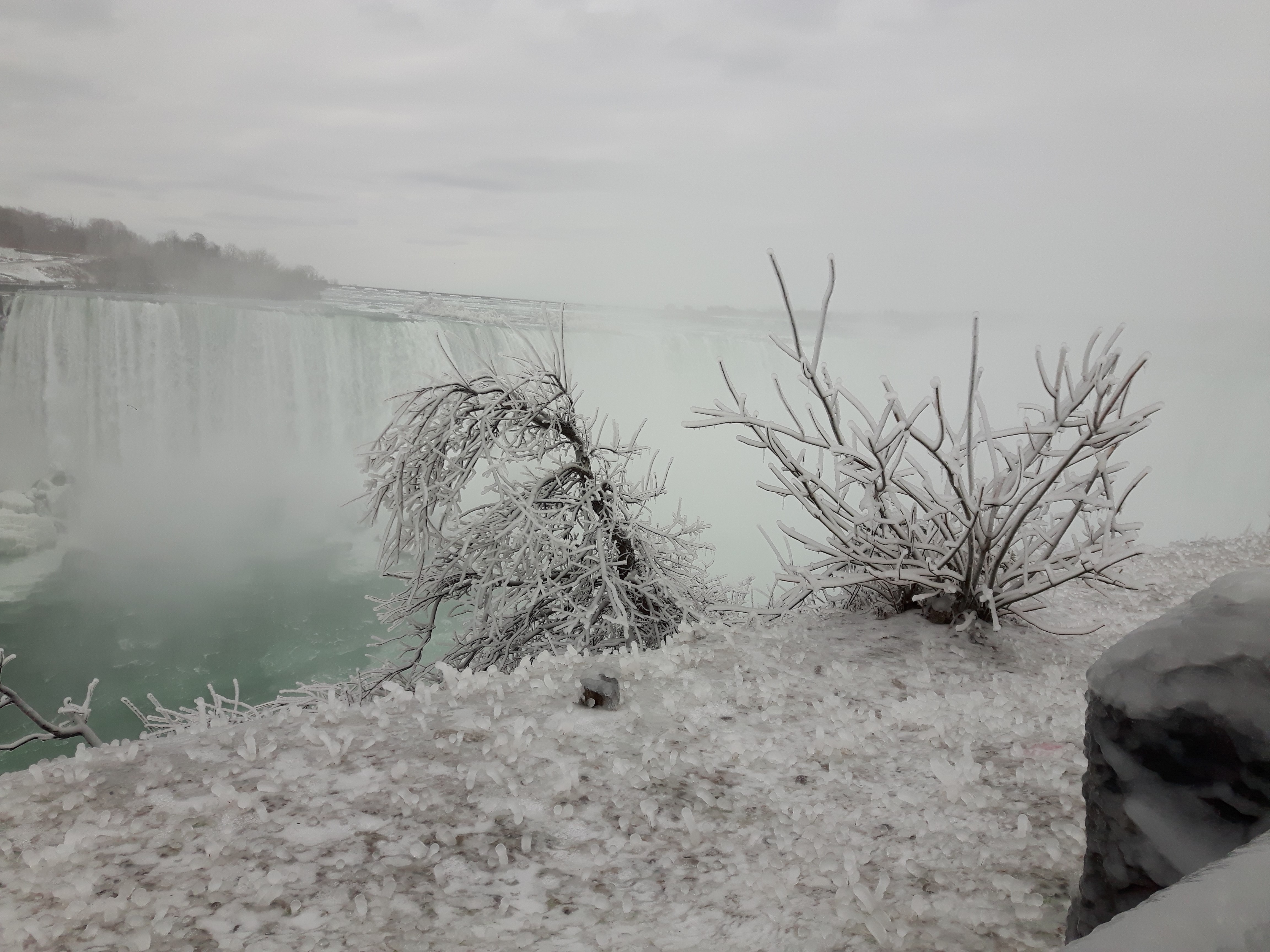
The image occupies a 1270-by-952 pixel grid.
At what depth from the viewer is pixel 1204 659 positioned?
831 millimetres

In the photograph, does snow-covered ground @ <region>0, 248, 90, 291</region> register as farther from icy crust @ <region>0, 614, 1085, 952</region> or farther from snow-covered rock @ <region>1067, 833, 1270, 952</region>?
snow-covered rock @ <region>1067, 833, 1270, 952</region>

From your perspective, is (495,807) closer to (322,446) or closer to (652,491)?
(652,491)

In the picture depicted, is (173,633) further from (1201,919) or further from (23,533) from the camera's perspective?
(1201,919)

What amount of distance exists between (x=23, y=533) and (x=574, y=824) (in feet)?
57.2

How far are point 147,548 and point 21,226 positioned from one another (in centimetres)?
682

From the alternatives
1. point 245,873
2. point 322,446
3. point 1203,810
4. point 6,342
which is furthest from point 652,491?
point 6,342

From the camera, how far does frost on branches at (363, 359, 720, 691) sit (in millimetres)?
3768

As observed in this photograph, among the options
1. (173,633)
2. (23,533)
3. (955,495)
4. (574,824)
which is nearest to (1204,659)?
(574,824)

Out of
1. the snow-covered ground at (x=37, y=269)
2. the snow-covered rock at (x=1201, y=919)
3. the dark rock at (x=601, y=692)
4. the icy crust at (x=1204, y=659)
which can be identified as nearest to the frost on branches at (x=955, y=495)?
the dark rock at (x=601, y=692)

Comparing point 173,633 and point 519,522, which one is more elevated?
point 519,522

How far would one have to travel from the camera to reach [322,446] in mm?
14961

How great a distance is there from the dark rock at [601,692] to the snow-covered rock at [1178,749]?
119cm

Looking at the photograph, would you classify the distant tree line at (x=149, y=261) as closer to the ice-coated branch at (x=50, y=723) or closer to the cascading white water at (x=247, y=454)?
the cascading white water at (x=247, y=454)

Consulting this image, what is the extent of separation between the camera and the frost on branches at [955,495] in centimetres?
224
